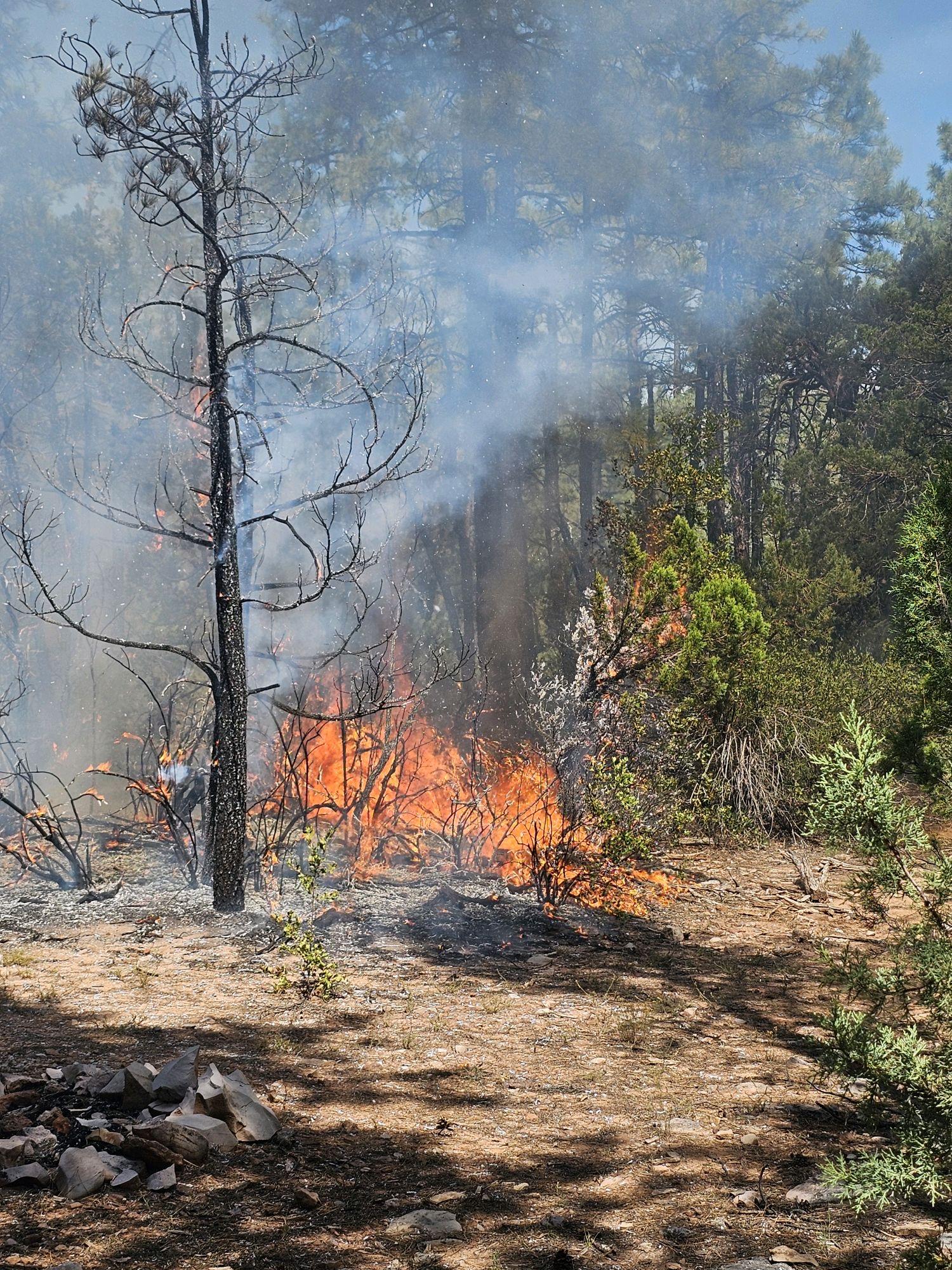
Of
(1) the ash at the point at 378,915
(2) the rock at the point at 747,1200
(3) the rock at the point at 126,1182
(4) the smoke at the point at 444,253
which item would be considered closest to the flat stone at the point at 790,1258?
(2) the rock at the point at 747,1200

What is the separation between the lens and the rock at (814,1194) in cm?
315

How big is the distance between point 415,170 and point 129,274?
7.15 metres

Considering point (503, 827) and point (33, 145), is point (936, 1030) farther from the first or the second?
point (33, 145)

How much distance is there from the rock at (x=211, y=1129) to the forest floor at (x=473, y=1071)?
0.11m

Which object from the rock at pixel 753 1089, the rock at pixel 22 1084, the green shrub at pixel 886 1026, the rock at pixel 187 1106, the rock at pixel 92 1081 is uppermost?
the green shrub at pixel 886 1026

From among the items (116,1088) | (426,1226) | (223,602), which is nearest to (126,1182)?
(116,1088)

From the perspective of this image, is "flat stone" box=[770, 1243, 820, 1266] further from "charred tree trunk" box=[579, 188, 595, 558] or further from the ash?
"charred tree trunk" box=[579, 188, 595, 558]

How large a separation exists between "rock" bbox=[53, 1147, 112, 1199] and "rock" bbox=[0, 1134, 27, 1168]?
15cm

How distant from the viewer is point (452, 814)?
815 centimetres

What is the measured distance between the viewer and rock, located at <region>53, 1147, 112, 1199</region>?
305 centimetres

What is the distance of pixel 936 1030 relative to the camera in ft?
13.7

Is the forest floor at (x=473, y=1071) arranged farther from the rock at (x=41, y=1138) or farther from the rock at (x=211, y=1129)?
the rock at (x=41, y=1138)

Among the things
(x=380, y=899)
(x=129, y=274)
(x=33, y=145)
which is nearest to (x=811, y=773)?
(x=380, y=899)

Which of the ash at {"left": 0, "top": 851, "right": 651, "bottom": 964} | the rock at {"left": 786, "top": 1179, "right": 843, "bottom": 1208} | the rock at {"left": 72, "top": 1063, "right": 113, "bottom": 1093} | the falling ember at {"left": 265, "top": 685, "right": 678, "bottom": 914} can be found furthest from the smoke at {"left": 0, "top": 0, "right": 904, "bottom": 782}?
the rock at {"left": 786, "top": 1179, "right": 843, "bottom": 1208}
